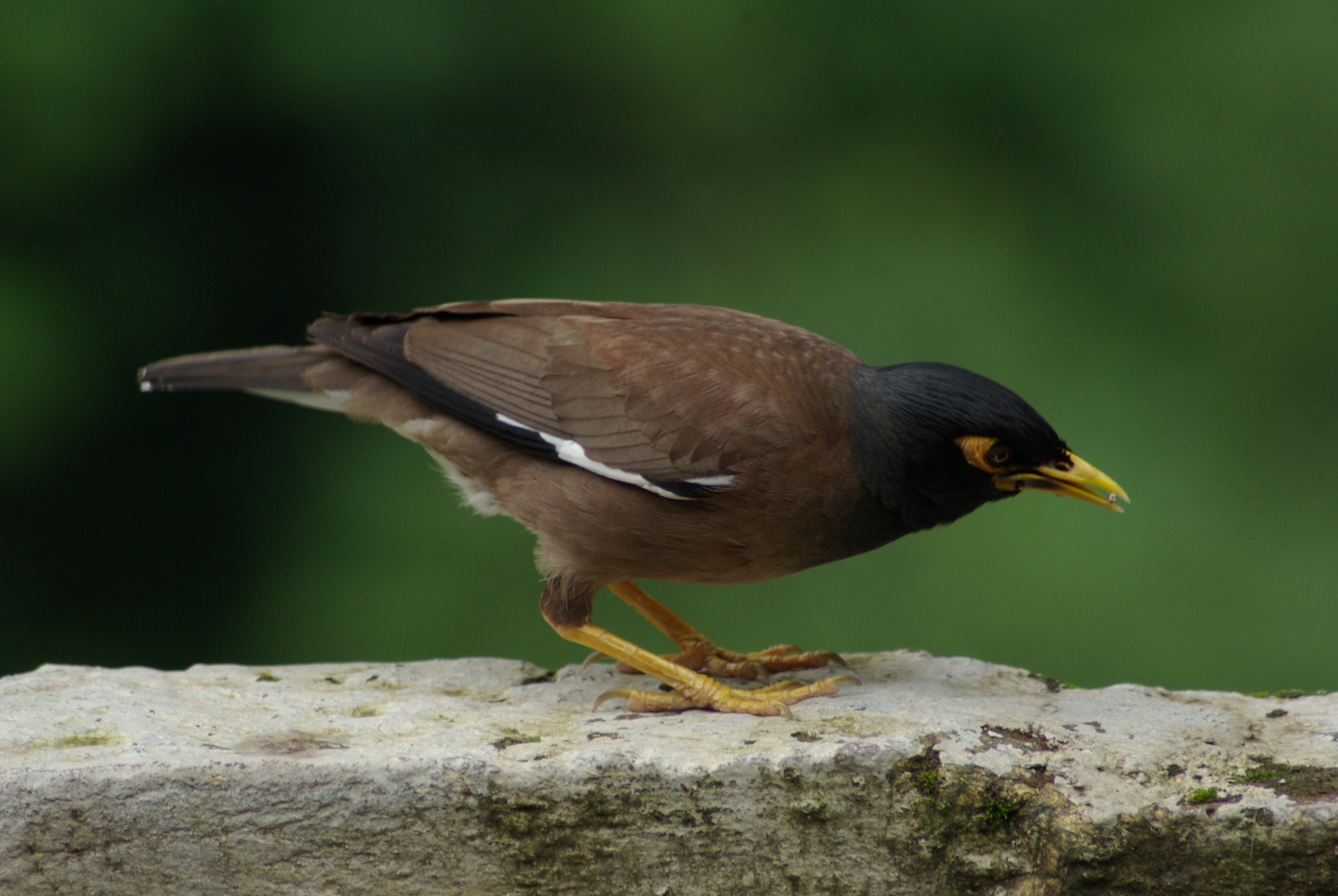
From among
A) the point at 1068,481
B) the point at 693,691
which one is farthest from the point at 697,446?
the point at 1068,481

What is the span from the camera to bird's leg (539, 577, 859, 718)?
3.57 m

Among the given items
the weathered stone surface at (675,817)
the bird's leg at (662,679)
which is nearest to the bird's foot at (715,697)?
the bird's leg at (662,679)

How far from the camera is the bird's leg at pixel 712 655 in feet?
13.5

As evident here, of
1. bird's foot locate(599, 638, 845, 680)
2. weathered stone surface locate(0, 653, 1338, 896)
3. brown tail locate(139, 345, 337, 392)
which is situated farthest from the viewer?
brown tail locate(139, 345, 337, 392)

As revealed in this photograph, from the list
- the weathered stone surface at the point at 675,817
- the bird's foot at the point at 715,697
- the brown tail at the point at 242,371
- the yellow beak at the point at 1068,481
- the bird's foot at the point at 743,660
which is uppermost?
the yellow beak at the point at 1068,481

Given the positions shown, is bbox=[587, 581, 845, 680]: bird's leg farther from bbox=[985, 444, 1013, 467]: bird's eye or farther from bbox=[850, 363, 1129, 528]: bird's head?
bbox=[985, 444, 1013, 467]: bird's eye

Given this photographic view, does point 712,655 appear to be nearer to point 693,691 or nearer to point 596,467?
point 693,691

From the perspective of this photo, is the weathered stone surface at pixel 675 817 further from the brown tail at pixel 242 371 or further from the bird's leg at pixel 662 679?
the brown tail at pixel 242 371

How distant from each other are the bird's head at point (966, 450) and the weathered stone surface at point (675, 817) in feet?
2.56

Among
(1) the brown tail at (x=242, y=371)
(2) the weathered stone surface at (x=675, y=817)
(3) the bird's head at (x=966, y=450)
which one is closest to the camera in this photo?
(2) the weathered stone surface at (x=675, y=817)

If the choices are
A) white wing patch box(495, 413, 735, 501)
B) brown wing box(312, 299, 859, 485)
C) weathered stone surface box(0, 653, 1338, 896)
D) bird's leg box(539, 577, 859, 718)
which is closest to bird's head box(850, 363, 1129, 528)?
brown wing box(312, 299, 859, 485)

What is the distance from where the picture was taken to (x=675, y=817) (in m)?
2.92

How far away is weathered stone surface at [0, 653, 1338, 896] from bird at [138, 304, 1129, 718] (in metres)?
0.50

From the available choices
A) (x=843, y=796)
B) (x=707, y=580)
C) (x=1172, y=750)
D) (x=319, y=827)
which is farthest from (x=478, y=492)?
(x=1172, y=750)
